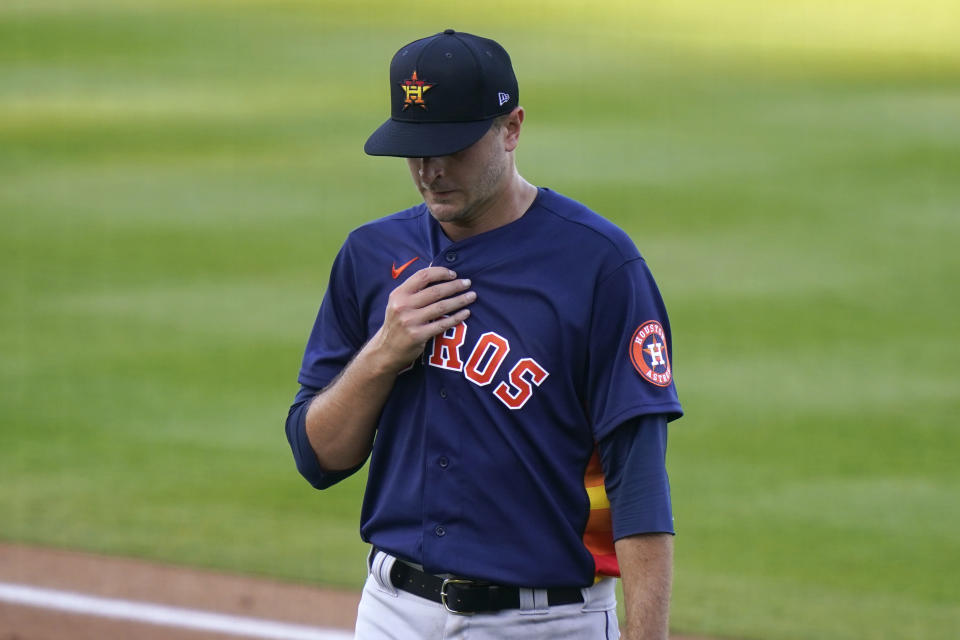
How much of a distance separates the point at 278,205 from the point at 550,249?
10.7 metres

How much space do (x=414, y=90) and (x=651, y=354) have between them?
2.32 ft

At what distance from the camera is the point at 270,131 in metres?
16.6

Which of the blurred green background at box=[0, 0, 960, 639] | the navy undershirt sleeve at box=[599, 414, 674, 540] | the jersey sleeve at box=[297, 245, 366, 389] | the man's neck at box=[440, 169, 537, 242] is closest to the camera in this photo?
the navy undershirt sleeve at box=[599, 414, 674, 540]

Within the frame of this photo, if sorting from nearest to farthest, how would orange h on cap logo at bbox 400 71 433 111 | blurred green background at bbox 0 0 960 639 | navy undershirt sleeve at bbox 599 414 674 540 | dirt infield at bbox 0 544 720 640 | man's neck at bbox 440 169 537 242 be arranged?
navy undershirt sleeve at bbox 599 414 674 540 < orange h on cap logo at bbox 400 71 433 111 < man's neck at bbox 440 169 537 242 < dirt infield at bbox 0 544 720 640 < blurred green background at bbox 0 0 960 639

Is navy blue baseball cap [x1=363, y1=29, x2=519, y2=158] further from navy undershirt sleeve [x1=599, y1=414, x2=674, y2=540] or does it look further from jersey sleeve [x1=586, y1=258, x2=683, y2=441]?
navy undershirt sleeve [x1=599, y1=414, x2=674, y2=540]

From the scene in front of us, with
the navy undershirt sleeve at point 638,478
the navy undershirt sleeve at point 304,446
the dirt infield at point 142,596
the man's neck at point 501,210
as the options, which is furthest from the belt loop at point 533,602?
the dirt infield at point 142,596

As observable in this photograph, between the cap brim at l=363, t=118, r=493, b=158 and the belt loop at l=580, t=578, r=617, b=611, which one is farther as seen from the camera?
the belt loop at l=580, t=578, r=617, b=611

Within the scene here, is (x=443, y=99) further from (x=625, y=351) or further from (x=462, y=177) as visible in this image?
(x=625, y=351)

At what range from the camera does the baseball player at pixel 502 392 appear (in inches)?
107

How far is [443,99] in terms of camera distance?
8.97 feet

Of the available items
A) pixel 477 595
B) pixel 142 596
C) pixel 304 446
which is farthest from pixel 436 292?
pixel 142 596

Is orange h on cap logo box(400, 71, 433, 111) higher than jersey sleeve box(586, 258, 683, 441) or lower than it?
higher

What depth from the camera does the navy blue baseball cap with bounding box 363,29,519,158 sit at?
2725 mm

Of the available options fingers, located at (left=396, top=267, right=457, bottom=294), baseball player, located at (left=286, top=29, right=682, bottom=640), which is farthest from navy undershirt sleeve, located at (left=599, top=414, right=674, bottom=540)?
fingers, located at (left=396, top=267, right=457, bottom=294)
